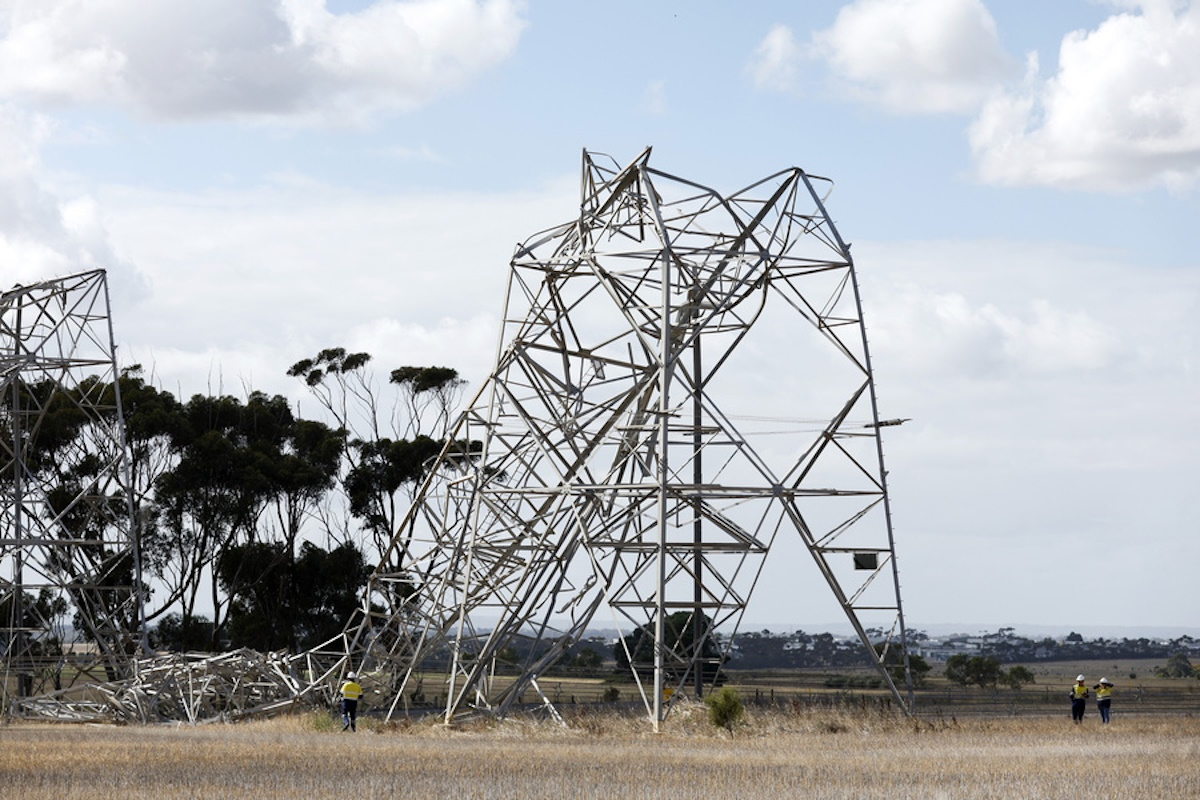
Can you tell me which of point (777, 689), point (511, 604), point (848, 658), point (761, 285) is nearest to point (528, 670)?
point (511, 604)

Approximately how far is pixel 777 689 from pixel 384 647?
129 ft

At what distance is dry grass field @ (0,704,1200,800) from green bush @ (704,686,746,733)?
0.33 metres

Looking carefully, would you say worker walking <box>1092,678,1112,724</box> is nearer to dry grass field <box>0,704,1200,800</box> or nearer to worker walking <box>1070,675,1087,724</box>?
worker walking <box>1070,675,1087,724</box>

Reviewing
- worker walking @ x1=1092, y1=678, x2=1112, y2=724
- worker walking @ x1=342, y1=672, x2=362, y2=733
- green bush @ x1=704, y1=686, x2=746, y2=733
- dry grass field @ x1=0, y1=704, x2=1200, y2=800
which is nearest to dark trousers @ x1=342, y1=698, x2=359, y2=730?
worker walking @ x1=342, y1=672, x2=362, y2=733

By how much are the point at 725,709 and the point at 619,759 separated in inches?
296

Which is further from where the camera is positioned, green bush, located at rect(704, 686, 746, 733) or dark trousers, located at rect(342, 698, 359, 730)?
dark trousers, located at rect(342, 698, 359, 730)

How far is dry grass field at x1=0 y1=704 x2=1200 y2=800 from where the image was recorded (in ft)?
74.5

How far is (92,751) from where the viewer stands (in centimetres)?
2992

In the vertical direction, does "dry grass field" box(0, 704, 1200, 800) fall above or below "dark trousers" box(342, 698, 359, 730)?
below

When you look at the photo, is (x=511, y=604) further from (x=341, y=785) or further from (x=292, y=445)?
(x=292, y=445)

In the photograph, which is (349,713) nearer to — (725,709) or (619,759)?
(725,709)

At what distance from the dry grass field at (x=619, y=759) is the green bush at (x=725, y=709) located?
13.2 inches

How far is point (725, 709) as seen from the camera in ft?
116

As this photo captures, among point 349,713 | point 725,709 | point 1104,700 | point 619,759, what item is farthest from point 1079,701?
point 619,759
